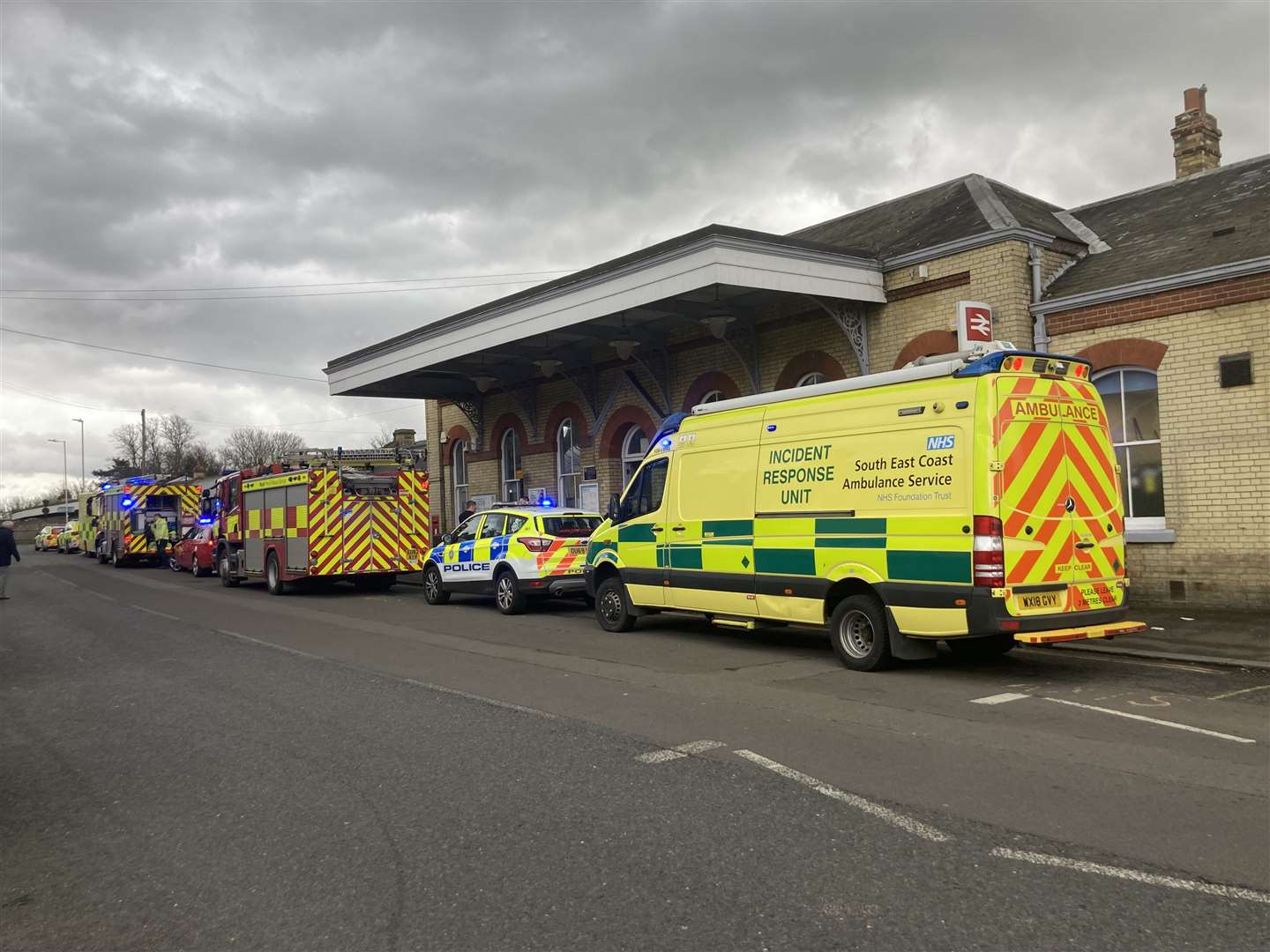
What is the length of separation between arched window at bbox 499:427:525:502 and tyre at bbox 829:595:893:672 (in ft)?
54.9

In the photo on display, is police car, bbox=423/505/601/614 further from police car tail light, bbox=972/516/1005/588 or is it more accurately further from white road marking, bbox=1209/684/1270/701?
white road marking, bbox=1209/684/1270/701

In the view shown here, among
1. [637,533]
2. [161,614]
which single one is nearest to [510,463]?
[161,614]

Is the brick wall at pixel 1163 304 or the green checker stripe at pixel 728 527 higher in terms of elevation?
the brick wall at pixel 1163 304

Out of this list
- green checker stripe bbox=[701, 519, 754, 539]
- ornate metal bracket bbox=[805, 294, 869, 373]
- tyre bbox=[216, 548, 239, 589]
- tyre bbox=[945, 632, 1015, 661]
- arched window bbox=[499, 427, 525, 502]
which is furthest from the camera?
arched window bbox=[499, 427, 525, 502]

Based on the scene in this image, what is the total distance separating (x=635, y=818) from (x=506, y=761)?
1406 millimetres

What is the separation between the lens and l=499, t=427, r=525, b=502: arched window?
26.0 meters

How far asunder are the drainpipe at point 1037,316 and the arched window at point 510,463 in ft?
46.9

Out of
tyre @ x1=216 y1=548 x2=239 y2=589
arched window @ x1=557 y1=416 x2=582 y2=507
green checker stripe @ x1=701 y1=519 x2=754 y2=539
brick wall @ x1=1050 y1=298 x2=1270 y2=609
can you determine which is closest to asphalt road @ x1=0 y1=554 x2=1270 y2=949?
green checker stripe @ x1=701 y1=519 x2=754 y2=539

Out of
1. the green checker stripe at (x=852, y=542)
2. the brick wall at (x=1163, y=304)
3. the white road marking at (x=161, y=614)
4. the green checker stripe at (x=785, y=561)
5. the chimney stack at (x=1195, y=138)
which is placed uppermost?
the chimney stack at (x=1195, y=138)

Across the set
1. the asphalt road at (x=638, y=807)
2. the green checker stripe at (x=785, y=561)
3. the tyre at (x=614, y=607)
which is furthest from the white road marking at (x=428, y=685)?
the tyre at (x=614, y=607)

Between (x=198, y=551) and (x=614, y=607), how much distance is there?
62.4 feet

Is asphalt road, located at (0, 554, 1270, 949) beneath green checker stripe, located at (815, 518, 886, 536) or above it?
beneath

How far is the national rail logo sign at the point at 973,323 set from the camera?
14250 mm

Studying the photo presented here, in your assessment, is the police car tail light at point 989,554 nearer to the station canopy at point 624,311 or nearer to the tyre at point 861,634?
the tyre at point 861,634
